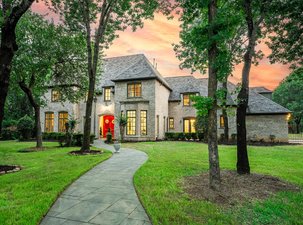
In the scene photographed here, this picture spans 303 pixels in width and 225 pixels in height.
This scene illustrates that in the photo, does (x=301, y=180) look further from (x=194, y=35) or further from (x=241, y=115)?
(x=194, y=35)

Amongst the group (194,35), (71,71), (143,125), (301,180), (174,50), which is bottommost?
(301,180)

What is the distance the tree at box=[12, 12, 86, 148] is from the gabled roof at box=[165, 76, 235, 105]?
13.7 meters

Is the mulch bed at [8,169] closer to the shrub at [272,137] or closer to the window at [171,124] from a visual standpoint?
the window at [171,124]

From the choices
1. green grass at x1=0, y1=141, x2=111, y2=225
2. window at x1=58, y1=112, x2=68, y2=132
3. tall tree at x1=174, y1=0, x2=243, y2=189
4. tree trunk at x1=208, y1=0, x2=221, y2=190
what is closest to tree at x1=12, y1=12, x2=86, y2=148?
green grass at x1=0, y1=141, x2=111, y2=225

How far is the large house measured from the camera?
23750mm

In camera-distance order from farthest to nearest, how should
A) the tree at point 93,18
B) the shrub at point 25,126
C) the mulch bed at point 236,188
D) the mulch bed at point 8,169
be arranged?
the shrub at point 25,126 → the tree at point 93,18 → the mulch bed at point 8,169 → the mulch bed at point 236,188

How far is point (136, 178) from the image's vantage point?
722 centimetres

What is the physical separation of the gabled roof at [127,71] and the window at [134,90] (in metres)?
0.89

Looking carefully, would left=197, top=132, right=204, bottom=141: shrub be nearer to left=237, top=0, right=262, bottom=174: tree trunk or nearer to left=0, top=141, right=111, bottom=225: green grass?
left=237, top=0, right=262, bottom=174: tree trunk

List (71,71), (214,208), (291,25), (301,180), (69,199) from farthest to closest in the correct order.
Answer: (71,71), (291,25), (301,180), (69,199), (214,208)

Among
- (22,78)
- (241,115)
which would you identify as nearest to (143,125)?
(22,78)

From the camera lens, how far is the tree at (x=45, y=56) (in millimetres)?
13906

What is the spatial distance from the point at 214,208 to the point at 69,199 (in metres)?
3.58

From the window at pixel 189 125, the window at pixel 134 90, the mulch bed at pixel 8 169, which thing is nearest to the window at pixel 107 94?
the window at pixel 134 90
